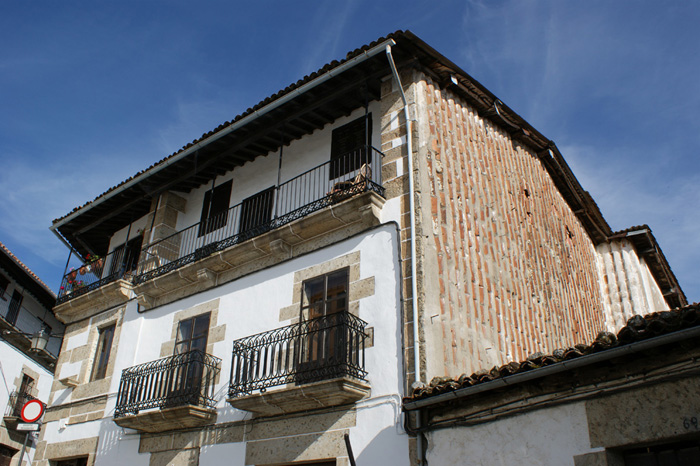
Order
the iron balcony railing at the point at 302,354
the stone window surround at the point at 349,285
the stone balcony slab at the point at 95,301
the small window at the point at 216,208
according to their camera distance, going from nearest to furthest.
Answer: the iron balcony railing at the point at 302,354 → the stone window surround at the point at 349,285 → the small window at the point at 216,208 → the stone balcony slab at the point at 95,301

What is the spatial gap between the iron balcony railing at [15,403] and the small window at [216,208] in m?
12.2

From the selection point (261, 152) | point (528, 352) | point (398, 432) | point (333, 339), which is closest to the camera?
point (398, 432)

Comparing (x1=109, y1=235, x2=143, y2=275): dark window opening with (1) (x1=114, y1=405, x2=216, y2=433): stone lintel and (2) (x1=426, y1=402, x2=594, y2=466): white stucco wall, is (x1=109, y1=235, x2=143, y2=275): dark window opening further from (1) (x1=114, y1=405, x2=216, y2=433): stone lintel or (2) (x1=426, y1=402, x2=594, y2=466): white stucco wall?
(2) (x1=426, y1=402, x2=594, y2=466): white stucco wall

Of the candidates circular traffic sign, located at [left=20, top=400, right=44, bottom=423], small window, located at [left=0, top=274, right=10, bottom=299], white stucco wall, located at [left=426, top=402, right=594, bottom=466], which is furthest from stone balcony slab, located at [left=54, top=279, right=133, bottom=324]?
small window, located at [left=0, top=274, right=10, bottom=299]

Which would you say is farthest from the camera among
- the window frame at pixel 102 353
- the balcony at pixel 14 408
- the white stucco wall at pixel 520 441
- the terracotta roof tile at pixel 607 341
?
the balcony at pixel 14 408

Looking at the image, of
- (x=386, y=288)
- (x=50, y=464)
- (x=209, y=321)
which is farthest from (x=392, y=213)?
(x=50, y=464)

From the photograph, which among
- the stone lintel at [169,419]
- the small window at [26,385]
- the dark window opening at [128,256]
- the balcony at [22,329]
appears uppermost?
the balcony at [22,329]

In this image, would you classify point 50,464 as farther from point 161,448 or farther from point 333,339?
point 333,339

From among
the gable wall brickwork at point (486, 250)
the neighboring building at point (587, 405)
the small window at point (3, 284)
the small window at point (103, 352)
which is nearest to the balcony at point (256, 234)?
the small window at point (103, 352)

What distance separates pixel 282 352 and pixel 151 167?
18.1ft

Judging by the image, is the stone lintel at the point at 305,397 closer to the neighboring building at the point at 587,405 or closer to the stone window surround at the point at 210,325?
the neighboring building at the point at 587,405

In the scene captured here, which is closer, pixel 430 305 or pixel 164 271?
pixel 430 305

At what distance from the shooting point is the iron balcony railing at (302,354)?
7910 millimetres

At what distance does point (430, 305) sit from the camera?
314 inches
